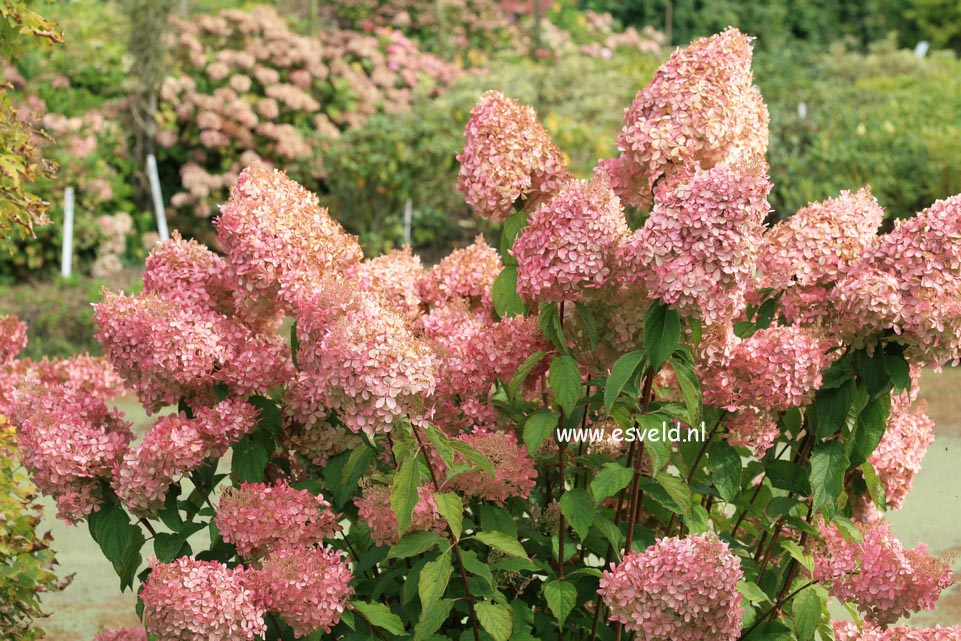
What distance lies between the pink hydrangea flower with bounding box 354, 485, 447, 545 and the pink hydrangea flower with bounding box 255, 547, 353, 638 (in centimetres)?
13

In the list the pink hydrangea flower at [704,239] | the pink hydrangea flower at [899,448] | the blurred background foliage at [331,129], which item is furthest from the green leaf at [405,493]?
the blurred background foliage at [331,129]

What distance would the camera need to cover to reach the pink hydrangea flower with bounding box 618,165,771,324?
7.16 feet

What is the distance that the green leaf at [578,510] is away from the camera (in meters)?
2.42

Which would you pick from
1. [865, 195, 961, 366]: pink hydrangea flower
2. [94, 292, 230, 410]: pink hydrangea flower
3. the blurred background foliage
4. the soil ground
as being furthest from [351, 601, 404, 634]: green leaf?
the blurred background foliage

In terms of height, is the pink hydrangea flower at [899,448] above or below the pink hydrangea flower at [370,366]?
below

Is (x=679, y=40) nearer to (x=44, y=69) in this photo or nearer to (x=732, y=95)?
(x=44, y=69)

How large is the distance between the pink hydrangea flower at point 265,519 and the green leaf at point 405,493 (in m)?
0.23

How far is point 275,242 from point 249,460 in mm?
466

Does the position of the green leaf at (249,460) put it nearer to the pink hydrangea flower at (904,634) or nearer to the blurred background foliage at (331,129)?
the pink hydrangea flower at (904,634)

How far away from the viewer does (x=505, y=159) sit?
2654mm

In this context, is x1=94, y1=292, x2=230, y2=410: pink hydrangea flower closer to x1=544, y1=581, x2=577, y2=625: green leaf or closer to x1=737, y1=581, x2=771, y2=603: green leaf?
x1=544, y1=581, x2=577, y2=625: green leaf

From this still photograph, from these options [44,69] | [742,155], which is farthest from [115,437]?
[44,69]

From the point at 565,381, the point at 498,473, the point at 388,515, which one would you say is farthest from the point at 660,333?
the point at 388,515

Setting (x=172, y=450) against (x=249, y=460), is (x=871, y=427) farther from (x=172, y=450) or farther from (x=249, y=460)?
(x=172, y=450)
